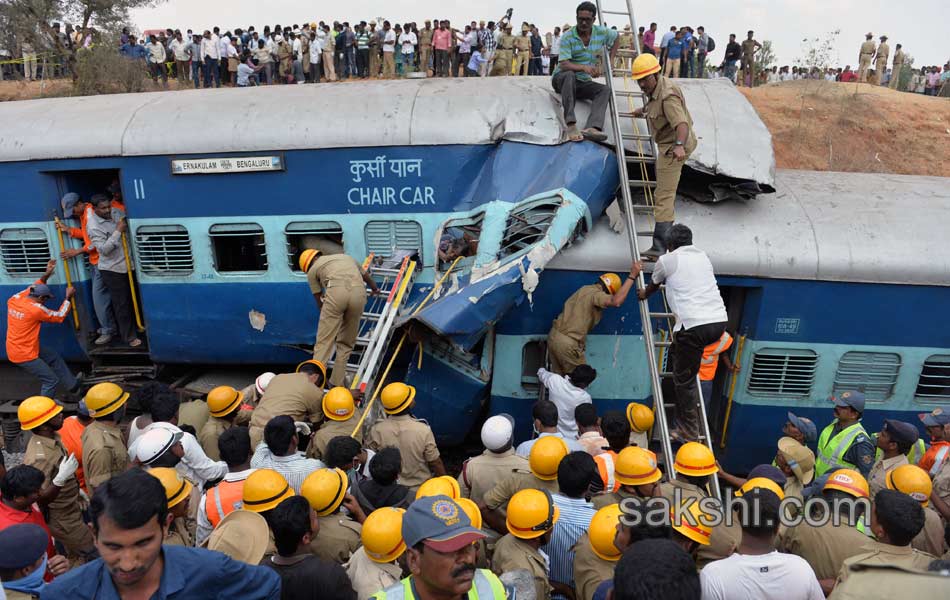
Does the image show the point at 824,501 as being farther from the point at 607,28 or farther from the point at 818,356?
the point at 607,28

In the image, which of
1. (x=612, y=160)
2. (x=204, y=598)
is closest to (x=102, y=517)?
(x=204, y=598)

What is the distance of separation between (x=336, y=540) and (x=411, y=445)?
1561 mm

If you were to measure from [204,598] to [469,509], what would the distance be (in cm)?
161

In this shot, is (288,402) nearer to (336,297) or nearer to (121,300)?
(336,297)

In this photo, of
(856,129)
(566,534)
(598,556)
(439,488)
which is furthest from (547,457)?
(856,129)

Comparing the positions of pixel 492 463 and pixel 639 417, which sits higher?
pixel 492 463

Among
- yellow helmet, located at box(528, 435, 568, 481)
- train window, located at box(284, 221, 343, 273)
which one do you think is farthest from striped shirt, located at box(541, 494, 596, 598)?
train window, located at box(284, 221, 343, 273)

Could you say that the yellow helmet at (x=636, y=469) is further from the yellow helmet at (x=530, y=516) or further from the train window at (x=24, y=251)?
the train window at (x=24, y=251)

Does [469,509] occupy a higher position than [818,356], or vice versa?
[469,509]

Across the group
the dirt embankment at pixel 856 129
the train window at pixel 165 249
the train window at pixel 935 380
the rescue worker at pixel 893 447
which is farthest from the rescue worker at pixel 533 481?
the dirt embankment at pixel 856 129

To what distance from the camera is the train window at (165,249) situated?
26.8ft

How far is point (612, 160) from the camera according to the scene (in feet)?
24.1

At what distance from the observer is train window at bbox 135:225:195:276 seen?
8164 millimetres

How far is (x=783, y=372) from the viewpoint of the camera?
7.25 metres
